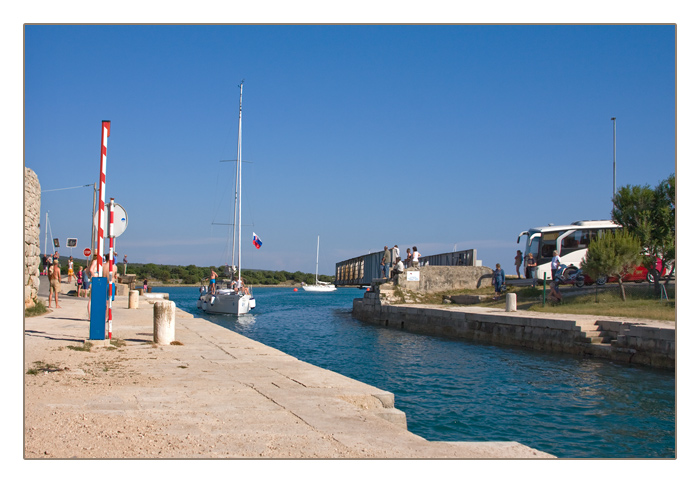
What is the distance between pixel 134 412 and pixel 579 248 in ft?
89.6

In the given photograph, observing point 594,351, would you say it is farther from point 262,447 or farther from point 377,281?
point 377,281

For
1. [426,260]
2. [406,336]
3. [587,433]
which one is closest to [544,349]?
[406,336]

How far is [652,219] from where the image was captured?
22734mm

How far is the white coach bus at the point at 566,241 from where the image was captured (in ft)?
94.7

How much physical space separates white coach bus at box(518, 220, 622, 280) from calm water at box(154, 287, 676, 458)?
10692mm

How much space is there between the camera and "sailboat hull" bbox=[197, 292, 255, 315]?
35188mm

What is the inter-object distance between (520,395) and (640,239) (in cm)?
1383

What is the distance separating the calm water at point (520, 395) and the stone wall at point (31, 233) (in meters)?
7.69

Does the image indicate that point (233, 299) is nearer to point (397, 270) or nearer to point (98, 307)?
point (397, 270)

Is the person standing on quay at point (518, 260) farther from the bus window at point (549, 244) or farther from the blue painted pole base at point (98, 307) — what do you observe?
the blue painted pole base at point (98, 307)

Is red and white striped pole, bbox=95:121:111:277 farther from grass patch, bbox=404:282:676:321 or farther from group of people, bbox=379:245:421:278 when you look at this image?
group of people, bbox=379:245:421:278

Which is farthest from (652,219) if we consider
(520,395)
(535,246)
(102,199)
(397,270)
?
(102,199)

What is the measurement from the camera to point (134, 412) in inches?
223

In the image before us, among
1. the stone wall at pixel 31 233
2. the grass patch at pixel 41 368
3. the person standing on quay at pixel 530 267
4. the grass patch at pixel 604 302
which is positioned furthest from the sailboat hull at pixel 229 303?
the grass patch at pixel 41 368
